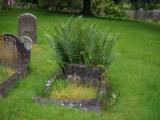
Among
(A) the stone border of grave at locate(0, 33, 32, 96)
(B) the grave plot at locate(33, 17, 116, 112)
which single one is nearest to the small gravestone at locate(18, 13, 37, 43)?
(A) the stone border of grave at locate(0, 33, 32, 96)

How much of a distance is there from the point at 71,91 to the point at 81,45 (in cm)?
145

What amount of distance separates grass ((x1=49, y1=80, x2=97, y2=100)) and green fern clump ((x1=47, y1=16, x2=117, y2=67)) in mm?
687

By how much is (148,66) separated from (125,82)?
2.78 metres

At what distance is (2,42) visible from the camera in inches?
436

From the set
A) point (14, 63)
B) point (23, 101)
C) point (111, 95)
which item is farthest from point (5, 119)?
point (14, 63)

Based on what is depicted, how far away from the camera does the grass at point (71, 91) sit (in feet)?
29.2

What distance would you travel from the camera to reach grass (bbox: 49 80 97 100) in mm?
8906

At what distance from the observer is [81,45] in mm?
10188

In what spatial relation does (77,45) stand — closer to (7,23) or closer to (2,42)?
(2,42)

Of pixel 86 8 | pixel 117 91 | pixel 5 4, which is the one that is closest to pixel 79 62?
pixel 117 91

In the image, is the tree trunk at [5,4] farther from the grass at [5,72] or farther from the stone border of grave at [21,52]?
the grass at [5,72]

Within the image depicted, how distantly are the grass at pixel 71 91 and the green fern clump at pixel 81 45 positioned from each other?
69cm

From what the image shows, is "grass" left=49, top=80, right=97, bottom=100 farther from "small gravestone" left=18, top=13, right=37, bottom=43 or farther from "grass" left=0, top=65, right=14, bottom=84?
"small gravestone" left=18, top=13, right=37, bottom=43

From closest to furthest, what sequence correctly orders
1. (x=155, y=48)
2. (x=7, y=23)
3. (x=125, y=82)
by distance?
(x=125, y=82)
(x=155, y=48)
(x=7, y=23)
